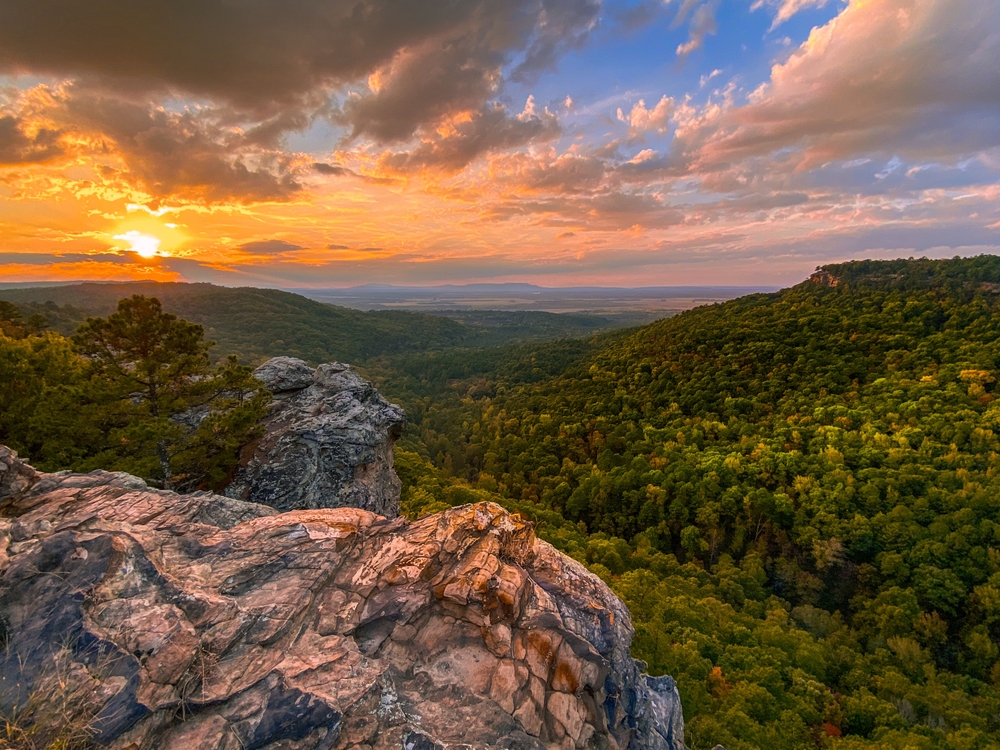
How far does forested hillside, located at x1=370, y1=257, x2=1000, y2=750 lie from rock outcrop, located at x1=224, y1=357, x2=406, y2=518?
40.2 feet

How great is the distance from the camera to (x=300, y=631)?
938 cm

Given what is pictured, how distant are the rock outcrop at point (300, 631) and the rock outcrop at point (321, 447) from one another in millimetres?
8623

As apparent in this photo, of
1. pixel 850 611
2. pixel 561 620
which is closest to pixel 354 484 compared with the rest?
pixel 561 620

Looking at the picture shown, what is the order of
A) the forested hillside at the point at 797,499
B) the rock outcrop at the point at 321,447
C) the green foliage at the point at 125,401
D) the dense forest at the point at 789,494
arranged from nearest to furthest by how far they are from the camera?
the green foliage at the point at 125,401 → the rock outcrop at the point at 321,447 → the dense forest at the point at 789,494 → the forested hillside at the point at 797,499

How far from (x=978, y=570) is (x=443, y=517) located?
151 feet

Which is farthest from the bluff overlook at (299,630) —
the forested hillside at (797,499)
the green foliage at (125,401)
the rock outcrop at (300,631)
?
the forested hillside at (797,499)

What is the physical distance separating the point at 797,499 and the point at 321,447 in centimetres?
4687

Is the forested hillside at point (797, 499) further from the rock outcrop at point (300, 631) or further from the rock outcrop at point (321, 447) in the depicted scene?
the rock outcrop at point (300, 631)

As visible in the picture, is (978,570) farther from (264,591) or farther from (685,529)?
(264,591)

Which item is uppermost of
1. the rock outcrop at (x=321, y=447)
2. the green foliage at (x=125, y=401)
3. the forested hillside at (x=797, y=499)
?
the green foliage at (x=125, y=401)

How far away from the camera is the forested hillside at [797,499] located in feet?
85.6

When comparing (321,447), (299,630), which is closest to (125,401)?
(321,447)

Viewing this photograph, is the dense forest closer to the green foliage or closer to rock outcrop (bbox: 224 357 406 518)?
the green foliage

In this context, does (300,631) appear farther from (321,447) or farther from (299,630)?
(321,447)
